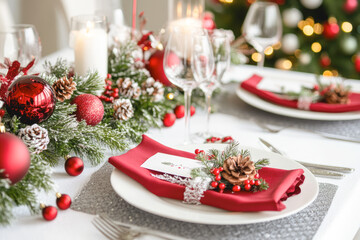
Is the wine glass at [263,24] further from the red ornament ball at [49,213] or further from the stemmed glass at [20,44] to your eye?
the red ornament ball at [49,213]

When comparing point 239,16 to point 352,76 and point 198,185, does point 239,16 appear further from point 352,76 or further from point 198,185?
point 198,185

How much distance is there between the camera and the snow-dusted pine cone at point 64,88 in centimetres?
98

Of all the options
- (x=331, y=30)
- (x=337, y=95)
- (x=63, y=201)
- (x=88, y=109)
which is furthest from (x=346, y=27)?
(x=63, y=201)

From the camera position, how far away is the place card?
82 centimetres

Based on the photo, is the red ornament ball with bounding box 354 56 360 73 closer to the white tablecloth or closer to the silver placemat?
the white tablecloth

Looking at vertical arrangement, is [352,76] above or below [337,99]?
below

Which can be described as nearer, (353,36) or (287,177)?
(287,177)

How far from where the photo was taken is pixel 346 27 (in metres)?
2.94

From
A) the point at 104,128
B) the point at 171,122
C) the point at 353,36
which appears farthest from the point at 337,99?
the point at 353,36

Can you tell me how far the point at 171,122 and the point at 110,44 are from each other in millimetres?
381

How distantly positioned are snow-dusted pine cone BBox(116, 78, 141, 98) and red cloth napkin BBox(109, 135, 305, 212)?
0.99 ft

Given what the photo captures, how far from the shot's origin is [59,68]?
1.12 meters

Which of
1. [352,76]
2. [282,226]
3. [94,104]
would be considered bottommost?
[352,76]

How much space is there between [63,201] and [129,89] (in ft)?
→ 1.52
